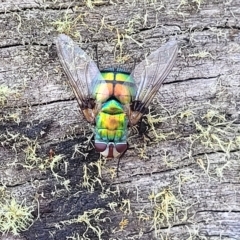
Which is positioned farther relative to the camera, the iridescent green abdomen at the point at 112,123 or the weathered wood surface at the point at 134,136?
→ the weathered wood surface at the point at 134,136

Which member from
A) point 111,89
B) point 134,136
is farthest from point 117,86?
point 134,136

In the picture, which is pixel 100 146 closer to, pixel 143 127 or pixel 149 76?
pixel 143 127

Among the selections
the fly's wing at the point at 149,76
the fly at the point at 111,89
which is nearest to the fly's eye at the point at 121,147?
the fly at the point at 111,89

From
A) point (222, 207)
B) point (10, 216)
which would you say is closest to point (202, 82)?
point (222, 207)

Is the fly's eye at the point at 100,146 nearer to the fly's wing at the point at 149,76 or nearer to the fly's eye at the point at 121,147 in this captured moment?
the fly's eye at the point at 121,147

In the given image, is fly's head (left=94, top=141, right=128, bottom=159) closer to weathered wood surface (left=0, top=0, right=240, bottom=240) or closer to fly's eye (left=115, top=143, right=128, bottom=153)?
→ fly's eye (left=115, top=143, right=128, bottom=153)

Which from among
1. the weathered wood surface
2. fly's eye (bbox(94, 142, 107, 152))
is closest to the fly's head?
fly's eye (bbox(94, 142, 107, 152))
